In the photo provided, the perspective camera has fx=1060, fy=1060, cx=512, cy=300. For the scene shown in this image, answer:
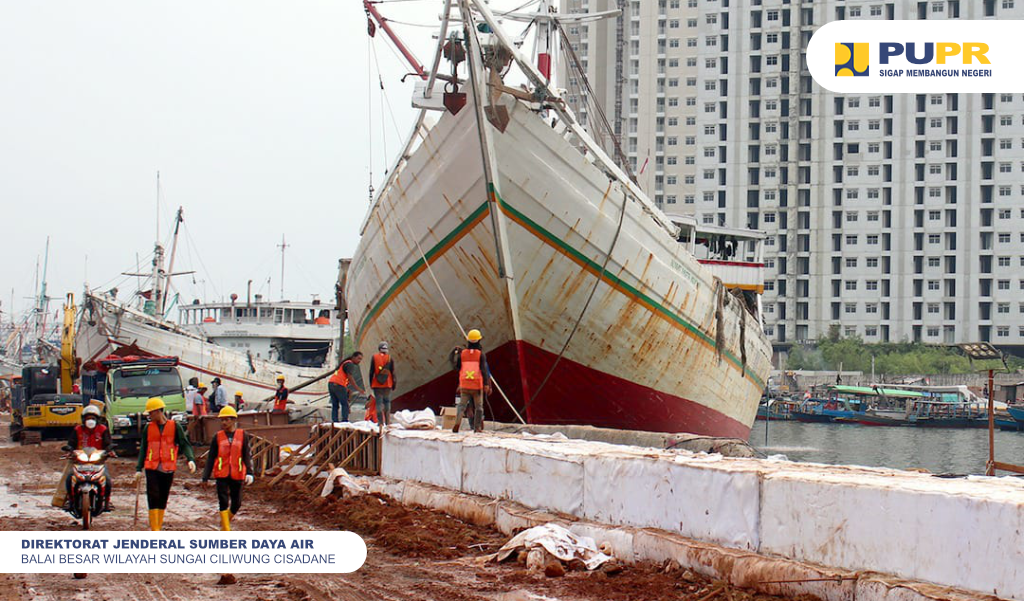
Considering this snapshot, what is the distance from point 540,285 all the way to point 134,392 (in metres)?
10.4

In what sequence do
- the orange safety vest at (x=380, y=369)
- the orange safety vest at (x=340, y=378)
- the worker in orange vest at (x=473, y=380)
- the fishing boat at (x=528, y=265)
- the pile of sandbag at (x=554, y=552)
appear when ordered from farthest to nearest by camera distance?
the orange safety vest at (x=340, y=378), the fishing boat at (x=528, y=265), the orange safety vest at (x=380, y=369), the worker in orange vest at (x=473, y=380), the pile of sandbag at (x=554, y=552)

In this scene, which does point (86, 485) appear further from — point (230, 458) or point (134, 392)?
point (134, 392)

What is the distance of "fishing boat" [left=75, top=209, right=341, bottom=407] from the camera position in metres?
46.0

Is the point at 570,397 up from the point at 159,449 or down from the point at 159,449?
up

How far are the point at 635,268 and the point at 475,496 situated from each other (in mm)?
→ 10261

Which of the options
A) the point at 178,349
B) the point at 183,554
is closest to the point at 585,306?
the point at 183,554

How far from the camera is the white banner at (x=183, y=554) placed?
9031mm

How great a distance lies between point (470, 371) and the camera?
14617 millimetres

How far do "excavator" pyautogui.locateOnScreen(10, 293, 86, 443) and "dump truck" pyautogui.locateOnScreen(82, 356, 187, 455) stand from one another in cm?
140

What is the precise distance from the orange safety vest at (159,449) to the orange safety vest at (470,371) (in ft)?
16.6

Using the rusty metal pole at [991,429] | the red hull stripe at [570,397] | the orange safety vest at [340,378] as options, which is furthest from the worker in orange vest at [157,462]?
the rusty metal pole at [991,429]

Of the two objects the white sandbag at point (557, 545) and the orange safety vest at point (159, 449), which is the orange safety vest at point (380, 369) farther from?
the white sandbag at point (557, 545)

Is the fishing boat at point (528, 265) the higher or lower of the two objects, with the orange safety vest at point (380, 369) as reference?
higher

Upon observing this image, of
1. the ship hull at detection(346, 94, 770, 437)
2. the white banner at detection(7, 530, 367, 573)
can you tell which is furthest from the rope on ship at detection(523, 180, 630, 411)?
the white banner at detection(7, 530, 367, 573)
